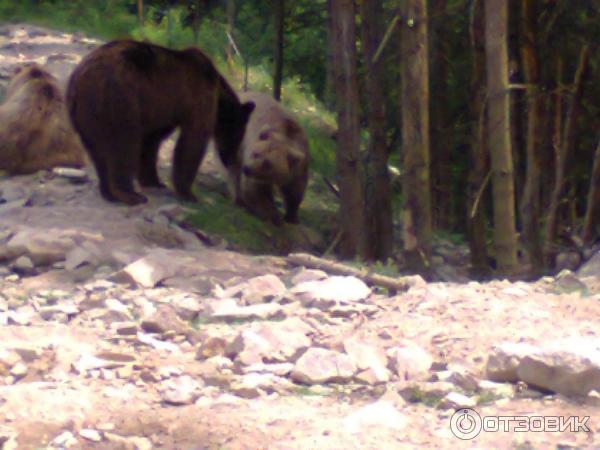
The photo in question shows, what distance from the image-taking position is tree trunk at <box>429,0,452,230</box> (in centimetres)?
1342

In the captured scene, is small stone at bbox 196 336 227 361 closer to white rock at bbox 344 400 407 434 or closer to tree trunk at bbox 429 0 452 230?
white rock at bbox 344 400 407 434

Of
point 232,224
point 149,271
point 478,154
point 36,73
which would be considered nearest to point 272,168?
point 232,224

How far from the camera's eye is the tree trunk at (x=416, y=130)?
9.41 meters

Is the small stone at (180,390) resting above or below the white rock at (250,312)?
above

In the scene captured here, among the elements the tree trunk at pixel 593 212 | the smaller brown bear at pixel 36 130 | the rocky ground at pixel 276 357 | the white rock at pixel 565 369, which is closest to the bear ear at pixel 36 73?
the smaller brown bear at pixel 36 130

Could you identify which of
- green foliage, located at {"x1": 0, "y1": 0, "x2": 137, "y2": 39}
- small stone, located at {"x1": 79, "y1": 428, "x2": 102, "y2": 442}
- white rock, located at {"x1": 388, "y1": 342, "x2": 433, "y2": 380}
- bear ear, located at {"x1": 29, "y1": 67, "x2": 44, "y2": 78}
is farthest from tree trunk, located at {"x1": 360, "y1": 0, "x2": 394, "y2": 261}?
green foliage, located at {"x1": 0, "y1": 0, "x2": 137, "y2": 39}

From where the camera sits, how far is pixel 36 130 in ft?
38.5

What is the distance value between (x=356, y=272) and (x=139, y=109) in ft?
13.2

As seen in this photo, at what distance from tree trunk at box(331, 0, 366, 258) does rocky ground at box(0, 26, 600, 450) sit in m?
3.05

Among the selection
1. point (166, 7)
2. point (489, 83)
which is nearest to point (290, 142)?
point (166, 7)

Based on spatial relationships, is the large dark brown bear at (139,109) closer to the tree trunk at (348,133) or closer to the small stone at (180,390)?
the tree trunk at (348,133)

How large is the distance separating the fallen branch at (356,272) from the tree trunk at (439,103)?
14.8 feet

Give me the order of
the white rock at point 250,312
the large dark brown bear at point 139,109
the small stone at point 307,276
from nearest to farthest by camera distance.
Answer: the white rock at point 250,312 → the small stone at point 307,276 → the large dark brown bear at point 139,109

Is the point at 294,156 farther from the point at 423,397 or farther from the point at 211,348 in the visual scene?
the point at 423,397
